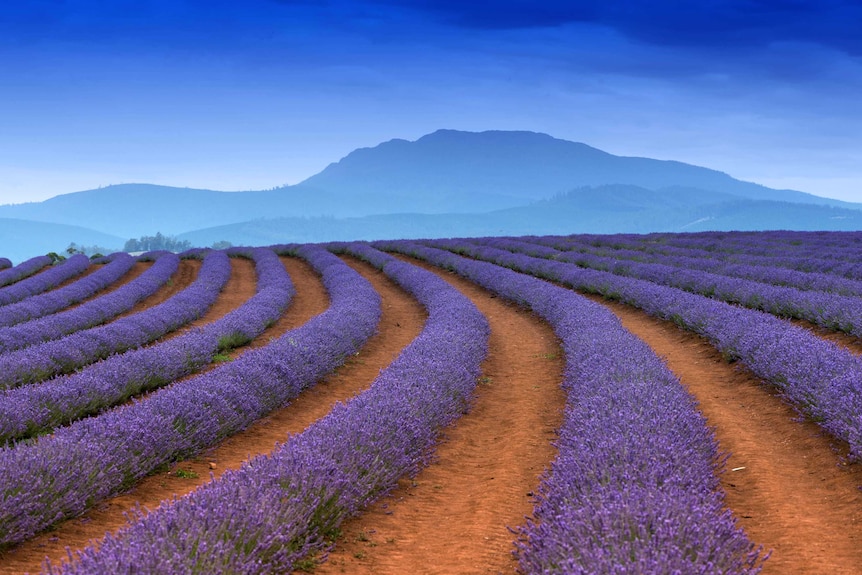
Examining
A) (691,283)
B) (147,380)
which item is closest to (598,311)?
(691,283)

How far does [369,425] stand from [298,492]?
4.18ft

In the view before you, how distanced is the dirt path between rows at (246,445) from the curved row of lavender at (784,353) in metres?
3.97

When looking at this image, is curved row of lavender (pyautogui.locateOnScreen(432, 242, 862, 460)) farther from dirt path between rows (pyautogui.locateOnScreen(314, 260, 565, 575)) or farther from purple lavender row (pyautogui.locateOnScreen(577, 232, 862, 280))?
purple lavender row (pyautogui.locateOnScreen(577, 232, 862, 280))

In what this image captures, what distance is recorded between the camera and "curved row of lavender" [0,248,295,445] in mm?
6820

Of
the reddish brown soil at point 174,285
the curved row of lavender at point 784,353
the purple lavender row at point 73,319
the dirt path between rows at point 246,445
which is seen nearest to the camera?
the dirt path between rows at point 246,445

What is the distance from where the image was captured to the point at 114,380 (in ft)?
26.9

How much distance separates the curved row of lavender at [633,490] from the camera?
3.25 metres

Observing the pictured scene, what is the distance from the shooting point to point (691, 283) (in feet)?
54.0

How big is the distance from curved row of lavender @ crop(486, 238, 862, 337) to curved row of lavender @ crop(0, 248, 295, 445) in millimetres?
7976

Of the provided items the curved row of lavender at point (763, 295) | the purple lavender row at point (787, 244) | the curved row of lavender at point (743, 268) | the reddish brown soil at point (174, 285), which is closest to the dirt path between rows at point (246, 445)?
the reddish brown soil at point (174, 285)

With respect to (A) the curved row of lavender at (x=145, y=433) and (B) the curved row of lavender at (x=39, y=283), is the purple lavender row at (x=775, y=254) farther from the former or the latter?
(B) the curved row of lavender at (x=39, y=283)

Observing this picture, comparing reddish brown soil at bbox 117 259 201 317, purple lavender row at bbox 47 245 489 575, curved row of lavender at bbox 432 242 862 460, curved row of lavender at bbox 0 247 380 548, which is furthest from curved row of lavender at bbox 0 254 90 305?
purple lavender row at bbox 47 245 489 575

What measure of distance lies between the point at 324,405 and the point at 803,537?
16.3 ft

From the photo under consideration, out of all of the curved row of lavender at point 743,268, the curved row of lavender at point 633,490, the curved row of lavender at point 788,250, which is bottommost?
the curved row of lavender at point 633,490
